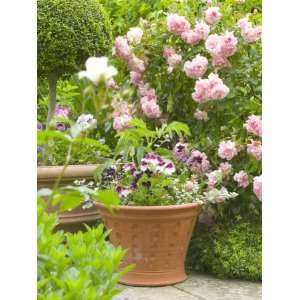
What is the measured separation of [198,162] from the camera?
3.17 meters

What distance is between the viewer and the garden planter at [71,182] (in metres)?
3.25

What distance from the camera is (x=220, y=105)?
324 centimetres

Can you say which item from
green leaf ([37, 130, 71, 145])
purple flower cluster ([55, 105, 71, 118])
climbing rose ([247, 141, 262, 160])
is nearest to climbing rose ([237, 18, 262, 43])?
climbing rose ([247, 141, 262, 160])

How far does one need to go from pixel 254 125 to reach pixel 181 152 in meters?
0.40

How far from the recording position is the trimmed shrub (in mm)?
3236

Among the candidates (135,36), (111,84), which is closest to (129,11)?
(135,36)

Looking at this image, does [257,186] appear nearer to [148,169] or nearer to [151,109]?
[148,169]

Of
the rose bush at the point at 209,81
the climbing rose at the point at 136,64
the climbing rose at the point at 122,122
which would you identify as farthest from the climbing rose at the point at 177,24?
the climbing rose at the point at 122,122

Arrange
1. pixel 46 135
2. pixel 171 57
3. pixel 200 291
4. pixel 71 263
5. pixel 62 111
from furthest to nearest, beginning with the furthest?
1. pixel 62 111
2. pixel 171 57
3. pixel 200 291
4. pixel 71 263
5. pixel 46 135

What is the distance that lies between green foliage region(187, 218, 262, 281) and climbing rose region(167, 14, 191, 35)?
3.23ft

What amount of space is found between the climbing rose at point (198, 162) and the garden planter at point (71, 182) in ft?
1.79
